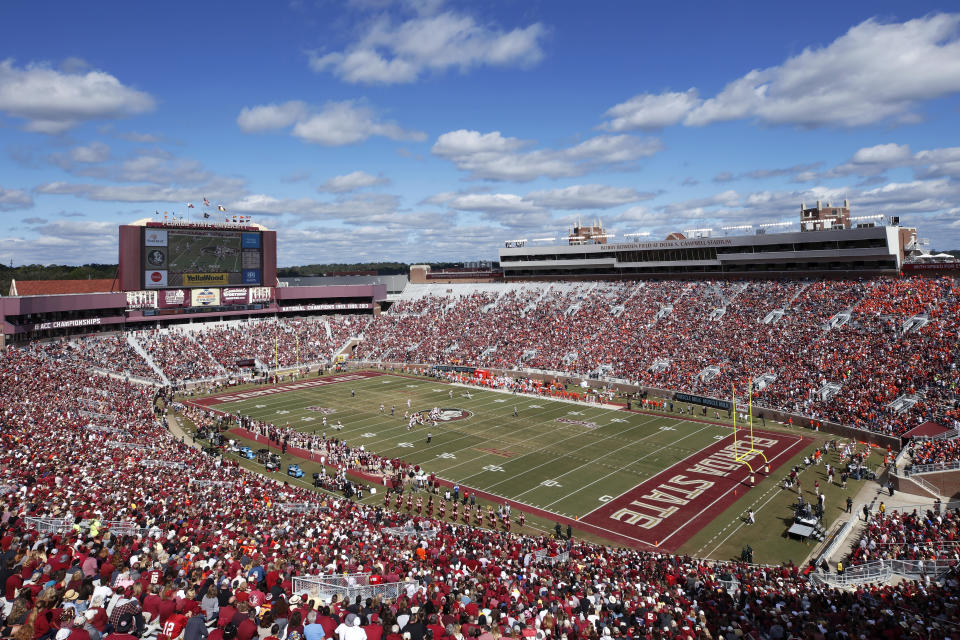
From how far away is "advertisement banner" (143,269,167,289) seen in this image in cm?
5494

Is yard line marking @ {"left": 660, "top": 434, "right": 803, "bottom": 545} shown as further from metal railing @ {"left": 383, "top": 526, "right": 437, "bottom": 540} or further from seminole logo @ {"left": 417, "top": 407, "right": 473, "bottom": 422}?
seminole logo @ {"left": 417, "top": 407, "right": 473, "bottom": 422}

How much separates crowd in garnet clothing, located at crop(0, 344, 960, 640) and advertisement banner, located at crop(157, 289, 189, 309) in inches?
1457

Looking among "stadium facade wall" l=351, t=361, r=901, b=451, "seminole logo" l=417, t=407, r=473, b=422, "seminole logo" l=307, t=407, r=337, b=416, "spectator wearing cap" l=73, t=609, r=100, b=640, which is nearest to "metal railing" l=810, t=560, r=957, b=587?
"stadium facade wall" l=351, t=361, r=901, b=451

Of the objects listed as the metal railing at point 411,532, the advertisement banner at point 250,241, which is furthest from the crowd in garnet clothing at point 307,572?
the advertisement banner at point 250,241

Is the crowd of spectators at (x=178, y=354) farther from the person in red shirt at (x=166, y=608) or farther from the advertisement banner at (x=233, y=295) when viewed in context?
the person in red shirt at (x=166, y=608)

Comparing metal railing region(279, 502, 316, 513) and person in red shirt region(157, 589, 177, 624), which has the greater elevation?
person in red shirt region(157, 589, 177, 624)

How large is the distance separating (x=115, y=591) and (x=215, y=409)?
35.2m

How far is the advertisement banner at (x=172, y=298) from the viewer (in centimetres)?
5700

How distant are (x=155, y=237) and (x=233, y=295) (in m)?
9.71

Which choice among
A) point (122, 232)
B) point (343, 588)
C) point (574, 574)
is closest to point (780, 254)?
point (574, 574)

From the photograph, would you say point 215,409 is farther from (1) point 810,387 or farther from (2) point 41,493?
(1) point 810,387

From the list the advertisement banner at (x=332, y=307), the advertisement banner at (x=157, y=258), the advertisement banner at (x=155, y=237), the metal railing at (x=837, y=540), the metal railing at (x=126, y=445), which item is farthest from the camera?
the advertisement banner at (x=332, y=307)

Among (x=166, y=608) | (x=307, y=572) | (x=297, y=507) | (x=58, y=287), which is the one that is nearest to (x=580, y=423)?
(x=297, y=507)

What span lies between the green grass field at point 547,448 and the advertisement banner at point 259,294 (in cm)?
1947
